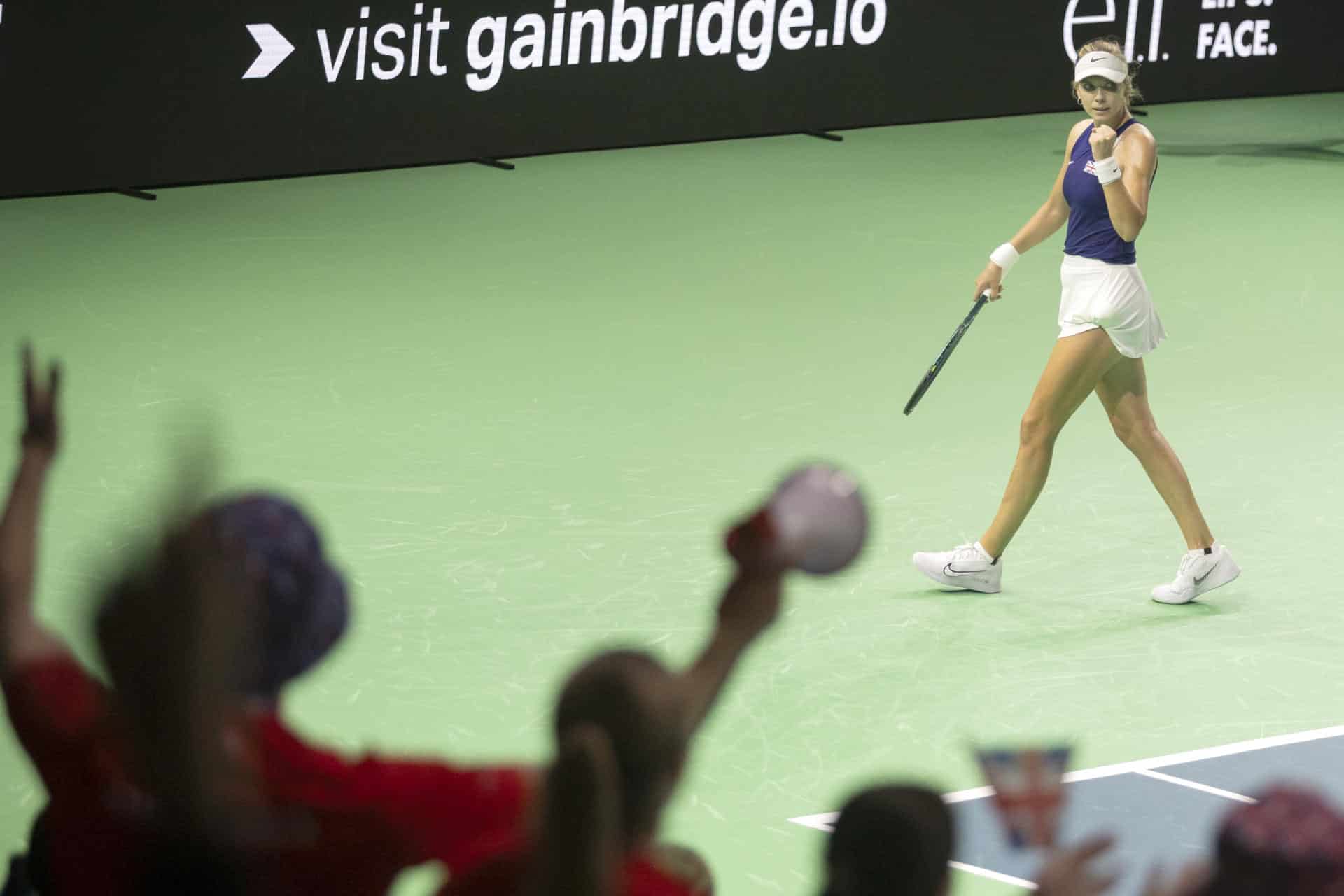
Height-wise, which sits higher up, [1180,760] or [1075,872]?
[1075,872]

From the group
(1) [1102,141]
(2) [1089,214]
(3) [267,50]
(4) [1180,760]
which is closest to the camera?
(4) [1180,760]

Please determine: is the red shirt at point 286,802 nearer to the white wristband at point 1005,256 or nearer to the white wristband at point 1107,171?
the white wristband at point 1107,171

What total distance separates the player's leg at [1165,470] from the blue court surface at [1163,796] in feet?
3.67

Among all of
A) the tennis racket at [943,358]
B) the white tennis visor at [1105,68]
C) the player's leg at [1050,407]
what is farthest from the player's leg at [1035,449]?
the white tennis visor at [1105,68]

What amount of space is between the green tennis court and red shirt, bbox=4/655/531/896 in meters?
0.11

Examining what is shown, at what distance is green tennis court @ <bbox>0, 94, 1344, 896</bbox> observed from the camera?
637cm

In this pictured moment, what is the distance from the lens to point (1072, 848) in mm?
1888

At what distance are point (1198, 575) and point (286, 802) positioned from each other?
5782 mm

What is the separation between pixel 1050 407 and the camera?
7.17m

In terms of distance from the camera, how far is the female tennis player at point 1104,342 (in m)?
7.04

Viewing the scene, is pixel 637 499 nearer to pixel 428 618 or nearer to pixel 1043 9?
pixel 428 618

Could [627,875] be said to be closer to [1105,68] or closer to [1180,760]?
[1180,760]

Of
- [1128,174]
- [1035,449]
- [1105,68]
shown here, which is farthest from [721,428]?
[1105,68]

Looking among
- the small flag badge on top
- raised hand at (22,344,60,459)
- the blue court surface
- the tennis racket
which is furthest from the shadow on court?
the small flag badge on top
